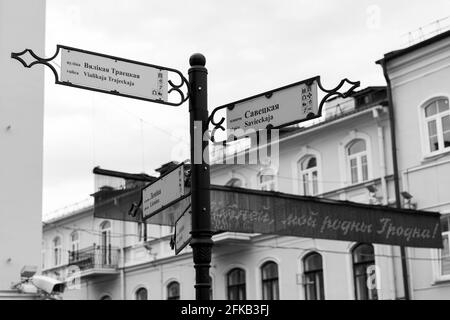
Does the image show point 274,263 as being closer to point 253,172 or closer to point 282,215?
point 253,172

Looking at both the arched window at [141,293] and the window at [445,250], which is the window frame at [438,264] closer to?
the window at [445,250]

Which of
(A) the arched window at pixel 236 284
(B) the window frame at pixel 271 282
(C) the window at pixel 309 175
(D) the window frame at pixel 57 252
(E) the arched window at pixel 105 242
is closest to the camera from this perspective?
(C) the window at pixel 309 175

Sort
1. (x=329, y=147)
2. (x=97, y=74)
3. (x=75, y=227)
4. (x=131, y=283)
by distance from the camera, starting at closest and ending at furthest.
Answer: (x=97, y=74) < (x=329, y=147) < (x=131, y=283) < (x=75, y=227)

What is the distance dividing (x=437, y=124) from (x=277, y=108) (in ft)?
51.1

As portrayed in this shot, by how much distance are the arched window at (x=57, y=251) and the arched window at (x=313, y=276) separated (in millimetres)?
17869

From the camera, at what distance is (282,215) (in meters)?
16.2

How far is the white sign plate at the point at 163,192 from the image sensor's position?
683cm

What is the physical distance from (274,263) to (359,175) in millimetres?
5138

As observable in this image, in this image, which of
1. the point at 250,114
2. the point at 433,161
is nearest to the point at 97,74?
the point at 250,114

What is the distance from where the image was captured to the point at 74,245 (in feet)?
127

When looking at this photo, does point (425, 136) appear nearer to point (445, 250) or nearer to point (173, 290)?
point (445, 250)

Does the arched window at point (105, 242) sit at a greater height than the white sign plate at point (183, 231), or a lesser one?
greater

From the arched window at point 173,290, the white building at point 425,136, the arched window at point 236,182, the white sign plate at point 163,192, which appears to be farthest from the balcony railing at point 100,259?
the white sign plate at point 163,192

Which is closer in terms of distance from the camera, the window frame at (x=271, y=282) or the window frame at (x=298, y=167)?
the window frame at (x=298, y=167)
